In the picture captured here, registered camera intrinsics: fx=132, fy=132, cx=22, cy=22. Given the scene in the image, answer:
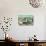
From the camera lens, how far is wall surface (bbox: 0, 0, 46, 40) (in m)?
3.35

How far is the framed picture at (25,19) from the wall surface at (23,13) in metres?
0.08

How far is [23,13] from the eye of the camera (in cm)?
339

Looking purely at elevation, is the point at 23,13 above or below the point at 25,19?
above

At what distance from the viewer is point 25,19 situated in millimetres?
3391

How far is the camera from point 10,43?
2.88 meters

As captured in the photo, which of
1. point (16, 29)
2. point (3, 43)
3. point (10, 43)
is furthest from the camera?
point (16, 29)

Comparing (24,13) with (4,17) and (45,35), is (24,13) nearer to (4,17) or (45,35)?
(4,17)

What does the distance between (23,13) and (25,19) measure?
0.16m

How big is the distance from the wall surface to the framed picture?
77mm

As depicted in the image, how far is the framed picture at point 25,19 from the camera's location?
11.1 ft

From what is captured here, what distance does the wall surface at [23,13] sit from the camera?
3.35 m

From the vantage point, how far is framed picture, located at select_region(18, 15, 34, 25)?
3375 mm

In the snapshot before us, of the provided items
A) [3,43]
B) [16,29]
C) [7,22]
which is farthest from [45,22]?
[3,43]

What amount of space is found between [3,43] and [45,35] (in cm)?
108
